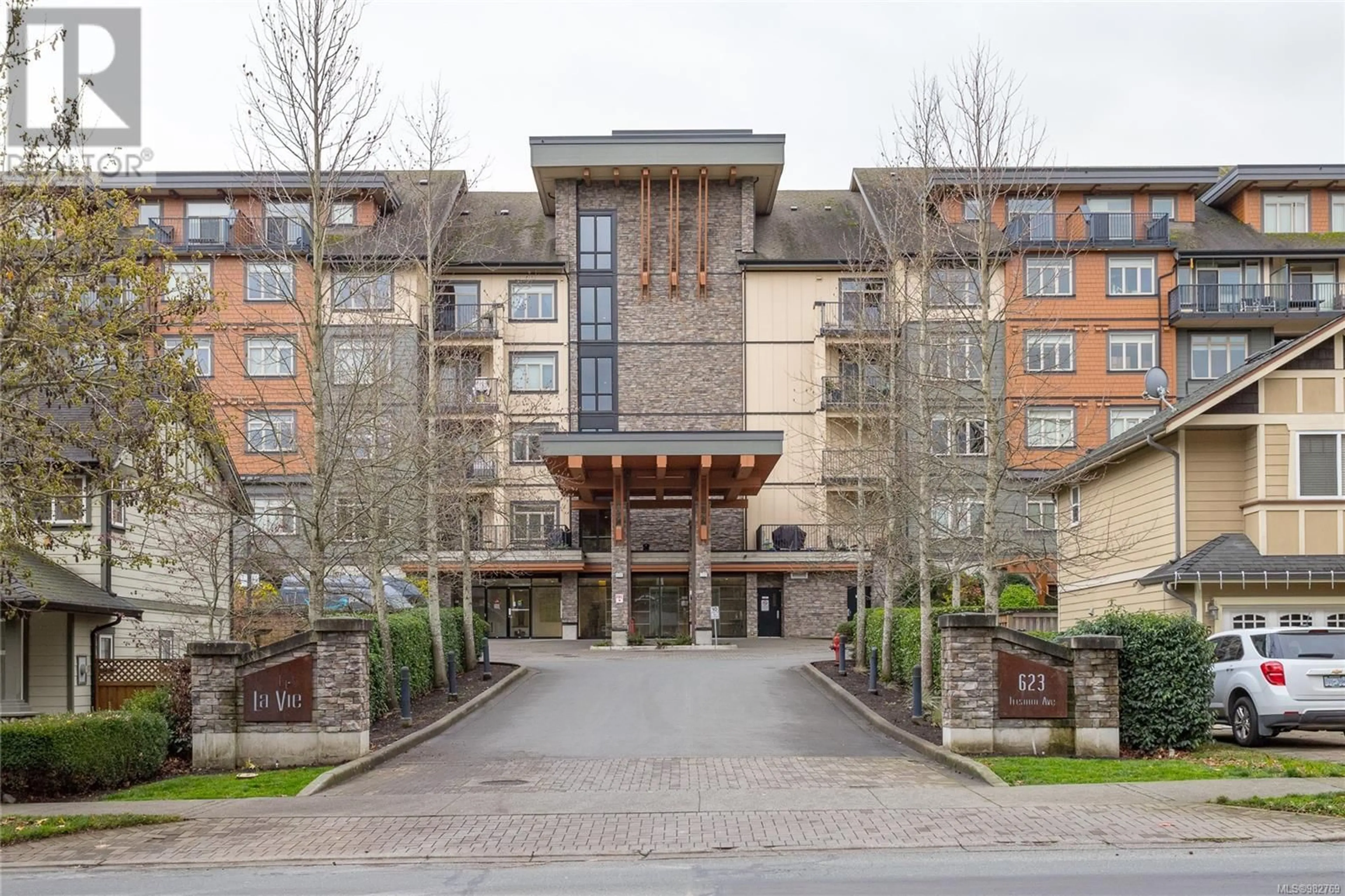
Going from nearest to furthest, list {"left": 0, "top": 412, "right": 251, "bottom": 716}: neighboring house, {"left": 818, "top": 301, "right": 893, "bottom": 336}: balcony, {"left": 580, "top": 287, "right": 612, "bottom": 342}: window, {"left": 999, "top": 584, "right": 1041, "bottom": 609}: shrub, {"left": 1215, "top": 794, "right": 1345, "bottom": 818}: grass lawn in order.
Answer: {"left": 1215, "top": 794, "right": 1345, "bottom": 818}: grass lawn, {"left": 0, "top": 412, "right": 251, "bottom": 716}: neighboring house, {"left": 818, "top": 301, "right": 893, "bottom": 336}: balcony, {"left": 999, "top": 584, "right": 1041, "bottom": 609}: shrub, {"left": 580, "top": 287, "right": 612, "bottom": 342}: window

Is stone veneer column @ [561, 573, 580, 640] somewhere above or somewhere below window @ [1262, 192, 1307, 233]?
below

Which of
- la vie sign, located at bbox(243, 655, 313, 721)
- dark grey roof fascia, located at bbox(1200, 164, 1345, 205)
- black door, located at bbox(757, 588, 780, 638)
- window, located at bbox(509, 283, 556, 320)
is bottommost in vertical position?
black door, located at bbox(757, 588, 780, 638)

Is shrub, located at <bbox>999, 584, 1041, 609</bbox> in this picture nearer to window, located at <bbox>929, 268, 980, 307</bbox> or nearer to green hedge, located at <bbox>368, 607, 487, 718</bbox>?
window, located at <bbox>929, 268, 980, 307</bbox>

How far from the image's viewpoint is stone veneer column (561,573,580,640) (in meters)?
51.8

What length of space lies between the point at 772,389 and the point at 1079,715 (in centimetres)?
3619

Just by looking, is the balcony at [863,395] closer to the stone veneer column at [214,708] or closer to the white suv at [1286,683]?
the white suv at [1286,683]

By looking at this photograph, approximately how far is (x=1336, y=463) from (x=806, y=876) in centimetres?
1999

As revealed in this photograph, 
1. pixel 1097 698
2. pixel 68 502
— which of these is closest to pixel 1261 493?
pixel 1097 698

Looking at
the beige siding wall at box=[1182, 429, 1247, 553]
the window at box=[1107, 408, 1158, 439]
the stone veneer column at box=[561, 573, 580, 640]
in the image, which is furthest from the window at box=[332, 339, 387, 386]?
the window at box=[1107, 408, 1158, 439]

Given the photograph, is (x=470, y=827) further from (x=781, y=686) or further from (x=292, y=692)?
(x=781, y=686)

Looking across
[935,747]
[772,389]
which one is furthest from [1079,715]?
[772,389]

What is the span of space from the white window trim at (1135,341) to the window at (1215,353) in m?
1.56

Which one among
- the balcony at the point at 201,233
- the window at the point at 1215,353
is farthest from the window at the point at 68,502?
the window at the point at 1215,353

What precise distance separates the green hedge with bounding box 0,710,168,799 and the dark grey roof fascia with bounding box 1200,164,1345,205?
47.8 meters
